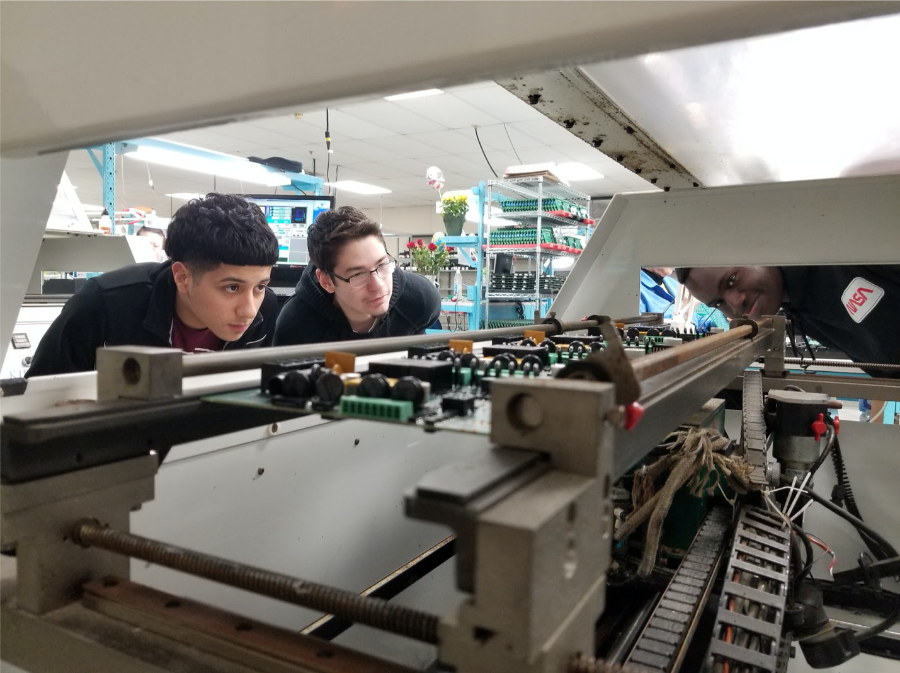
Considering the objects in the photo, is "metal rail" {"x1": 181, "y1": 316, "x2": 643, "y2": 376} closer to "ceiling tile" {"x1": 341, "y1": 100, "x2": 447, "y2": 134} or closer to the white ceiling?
the white ceiling

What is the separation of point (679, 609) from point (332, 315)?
144 cm

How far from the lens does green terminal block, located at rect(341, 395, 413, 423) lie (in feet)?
1.65

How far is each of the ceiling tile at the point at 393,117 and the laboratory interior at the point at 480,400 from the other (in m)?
3.67

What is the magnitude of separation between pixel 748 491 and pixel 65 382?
44.4 inches

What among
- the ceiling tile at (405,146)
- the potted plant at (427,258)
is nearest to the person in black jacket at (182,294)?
the potted plant at (427,258)

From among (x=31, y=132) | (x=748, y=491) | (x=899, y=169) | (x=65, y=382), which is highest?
(x=899, y=169)


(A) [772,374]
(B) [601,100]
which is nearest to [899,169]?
(A) [772,374]

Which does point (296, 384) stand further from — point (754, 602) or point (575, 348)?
point (754, 602)

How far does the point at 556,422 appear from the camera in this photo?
0.40m

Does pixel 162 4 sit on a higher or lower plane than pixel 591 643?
higher

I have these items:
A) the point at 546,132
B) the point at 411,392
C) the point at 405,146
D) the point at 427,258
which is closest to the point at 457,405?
the point at 411,392

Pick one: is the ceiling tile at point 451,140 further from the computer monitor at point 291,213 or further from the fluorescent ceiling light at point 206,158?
the computer monitor at point 291,213

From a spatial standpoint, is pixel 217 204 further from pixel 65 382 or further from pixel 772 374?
pixel 772 374

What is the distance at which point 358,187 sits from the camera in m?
9.30
